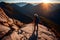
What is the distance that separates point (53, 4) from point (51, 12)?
0.91 feet

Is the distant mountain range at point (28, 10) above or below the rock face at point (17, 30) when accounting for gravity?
above

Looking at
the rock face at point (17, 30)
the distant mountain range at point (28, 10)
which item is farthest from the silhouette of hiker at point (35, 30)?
the distant mountain range at point (28, 10)

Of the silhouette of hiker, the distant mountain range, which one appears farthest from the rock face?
the distant mountain range

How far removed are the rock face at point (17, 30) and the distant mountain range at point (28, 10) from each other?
26 cm

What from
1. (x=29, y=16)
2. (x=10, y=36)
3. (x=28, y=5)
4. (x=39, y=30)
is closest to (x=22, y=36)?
(x=10, y=36)

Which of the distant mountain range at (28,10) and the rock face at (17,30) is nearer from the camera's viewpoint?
the rock face at (17,30)

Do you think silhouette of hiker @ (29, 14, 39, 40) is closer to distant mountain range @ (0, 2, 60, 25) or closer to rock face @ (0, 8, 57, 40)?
rock face @ (0, 8, 57, 40)

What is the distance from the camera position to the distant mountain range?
382cm

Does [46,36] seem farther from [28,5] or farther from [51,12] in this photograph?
[28,5]

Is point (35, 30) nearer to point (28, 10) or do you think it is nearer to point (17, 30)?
point (17, 30)

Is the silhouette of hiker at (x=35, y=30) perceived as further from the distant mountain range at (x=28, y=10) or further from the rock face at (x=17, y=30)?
the distant mountain range at (x=28, y=10)

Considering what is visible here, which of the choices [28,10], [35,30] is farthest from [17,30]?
[28,10]

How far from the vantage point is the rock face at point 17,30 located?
315cm

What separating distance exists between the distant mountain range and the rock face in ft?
0.85
